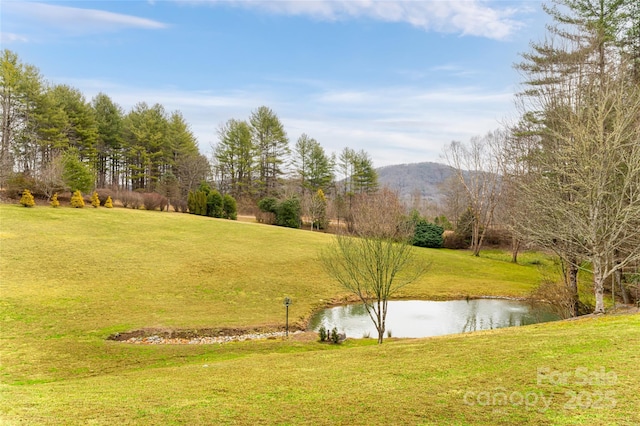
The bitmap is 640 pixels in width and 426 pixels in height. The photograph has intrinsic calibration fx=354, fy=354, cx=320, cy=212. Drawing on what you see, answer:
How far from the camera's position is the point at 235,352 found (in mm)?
13203

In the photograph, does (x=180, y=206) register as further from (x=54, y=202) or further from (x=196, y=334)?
(x=196, y=334)

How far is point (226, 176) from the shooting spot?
61.4 m

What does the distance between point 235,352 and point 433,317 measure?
13.0 m

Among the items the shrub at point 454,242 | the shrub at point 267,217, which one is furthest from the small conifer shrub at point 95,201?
the shrub at point 454,242

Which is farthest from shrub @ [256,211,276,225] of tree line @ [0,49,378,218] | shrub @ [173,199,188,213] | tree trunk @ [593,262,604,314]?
tree trunk @ [593,262,604,314]

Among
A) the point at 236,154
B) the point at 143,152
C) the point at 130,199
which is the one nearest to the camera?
the point at 130,199

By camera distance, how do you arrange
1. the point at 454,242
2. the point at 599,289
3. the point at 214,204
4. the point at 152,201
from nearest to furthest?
the point at 599,289 → the point at 152,201 → the point at 454,242 → the point at 214,204

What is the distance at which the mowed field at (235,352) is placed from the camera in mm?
5486

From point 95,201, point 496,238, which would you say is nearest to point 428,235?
point 496,238

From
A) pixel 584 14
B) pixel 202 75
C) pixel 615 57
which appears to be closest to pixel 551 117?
pixel 615 57

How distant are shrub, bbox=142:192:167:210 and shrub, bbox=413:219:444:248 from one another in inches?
1259

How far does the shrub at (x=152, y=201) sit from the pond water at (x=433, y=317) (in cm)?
3123

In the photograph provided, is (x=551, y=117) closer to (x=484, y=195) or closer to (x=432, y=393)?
(x=432, y=393)

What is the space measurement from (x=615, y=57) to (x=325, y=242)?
83.8 feet
